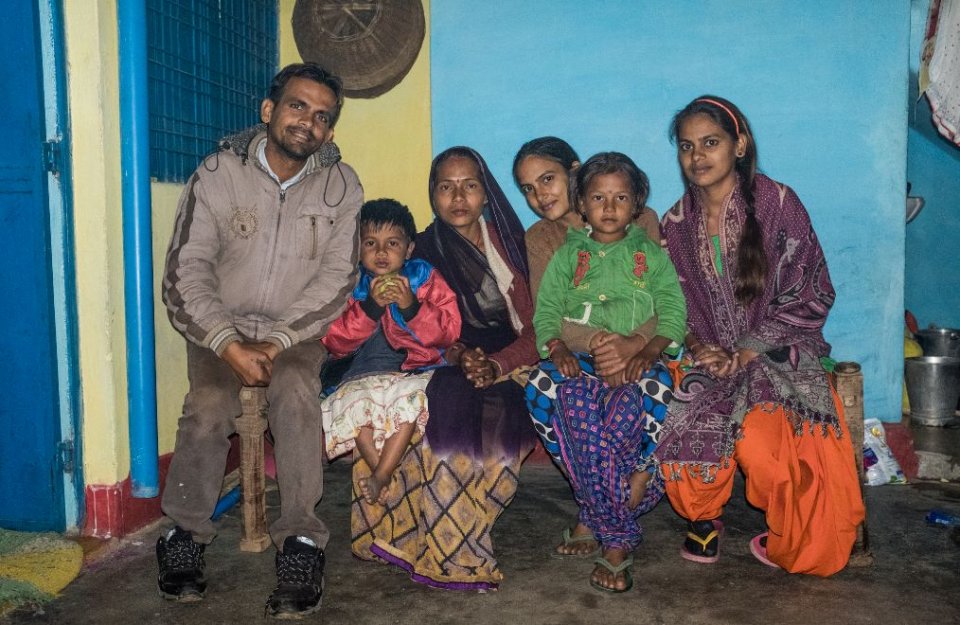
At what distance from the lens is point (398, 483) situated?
10.8 ft

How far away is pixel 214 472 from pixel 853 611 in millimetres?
2276

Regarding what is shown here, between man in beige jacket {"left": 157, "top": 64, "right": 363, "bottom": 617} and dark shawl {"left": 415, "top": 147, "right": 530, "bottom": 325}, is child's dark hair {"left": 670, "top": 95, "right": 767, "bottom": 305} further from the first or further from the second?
man in beige jacket {"left": 157, "top": 64, "right": 363, "bottom": 617}

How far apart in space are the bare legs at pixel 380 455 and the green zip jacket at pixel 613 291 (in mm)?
667

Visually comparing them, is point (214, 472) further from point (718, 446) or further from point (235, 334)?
point (718, 446)

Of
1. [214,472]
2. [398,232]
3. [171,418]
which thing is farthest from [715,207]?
[171,418]

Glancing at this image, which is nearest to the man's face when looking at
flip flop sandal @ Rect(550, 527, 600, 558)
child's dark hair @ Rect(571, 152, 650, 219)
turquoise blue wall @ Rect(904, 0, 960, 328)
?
child's dark hair @ Rect(571, 152, 650, 219)

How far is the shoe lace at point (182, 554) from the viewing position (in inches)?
119

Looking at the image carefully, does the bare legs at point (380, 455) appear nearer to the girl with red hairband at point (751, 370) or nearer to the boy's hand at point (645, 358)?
the boy's hand at point (645, 358)

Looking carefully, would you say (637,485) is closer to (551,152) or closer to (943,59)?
(551,152)

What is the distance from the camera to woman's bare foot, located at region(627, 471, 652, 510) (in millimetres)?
3295

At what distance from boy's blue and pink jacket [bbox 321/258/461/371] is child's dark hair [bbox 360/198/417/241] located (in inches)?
8.3

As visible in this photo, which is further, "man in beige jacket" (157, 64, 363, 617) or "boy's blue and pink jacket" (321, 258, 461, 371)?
"boy's blue and pink jacket" (321, 258, 461, 371)

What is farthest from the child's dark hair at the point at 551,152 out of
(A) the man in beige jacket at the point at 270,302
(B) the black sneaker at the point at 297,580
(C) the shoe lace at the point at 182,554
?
(C) the shoe lace at the point at 182,554

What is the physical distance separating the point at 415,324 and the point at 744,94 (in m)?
2.29
